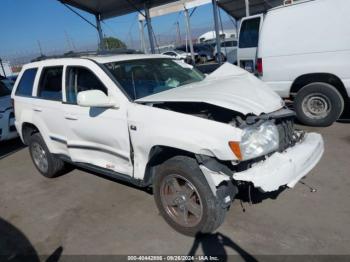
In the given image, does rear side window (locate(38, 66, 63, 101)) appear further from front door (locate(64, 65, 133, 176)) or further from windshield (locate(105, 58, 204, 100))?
windshield (locate(105, 58, 204, 100))

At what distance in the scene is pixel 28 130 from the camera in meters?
5.45

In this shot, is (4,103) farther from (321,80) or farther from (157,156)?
(321,80)

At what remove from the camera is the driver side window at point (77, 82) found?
411 centimetres

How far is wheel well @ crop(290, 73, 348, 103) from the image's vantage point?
600cm

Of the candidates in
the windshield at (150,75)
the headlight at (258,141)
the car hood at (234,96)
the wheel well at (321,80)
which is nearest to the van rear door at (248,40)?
the wheel well at (321,80)

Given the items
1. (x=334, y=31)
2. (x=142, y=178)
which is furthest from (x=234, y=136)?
(x=334, y=31)

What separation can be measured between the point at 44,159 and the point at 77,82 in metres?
1.66

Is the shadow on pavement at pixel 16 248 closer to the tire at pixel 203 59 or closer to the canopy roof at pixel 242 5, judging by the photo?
the canopy roof at pixel 242 5

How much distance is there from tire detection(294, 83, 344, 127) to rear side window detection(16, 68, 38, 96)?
4697 mm

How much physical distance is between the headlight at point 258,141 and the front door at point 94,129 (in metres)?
1.30

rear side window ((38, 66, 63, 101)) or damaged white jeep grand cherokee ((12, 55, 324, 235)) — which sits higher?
rear side window ((38, 66, 63, 101))

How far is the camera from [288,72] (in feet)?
20.7

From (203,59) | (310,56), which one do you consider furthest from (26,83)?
(203,59)

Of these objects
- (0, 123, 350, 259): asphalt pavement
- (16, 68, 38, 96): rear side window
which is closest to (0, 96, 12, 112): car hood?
(16, 68, 38, 96): rear side window
